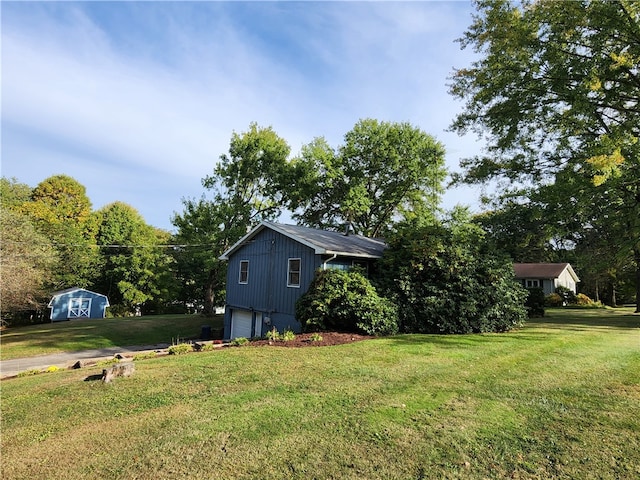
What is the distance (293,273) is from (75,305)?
25.0 metres

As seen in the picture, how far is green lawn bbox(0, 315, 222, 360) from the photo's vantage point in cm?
1744

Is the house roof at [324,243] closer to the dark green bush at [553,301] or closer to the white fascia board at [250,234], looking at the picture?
the white fascia board at [250,234]

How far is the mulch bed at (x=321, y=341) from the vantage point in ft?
31.7

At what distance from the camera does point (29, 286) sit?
2178 centimetres

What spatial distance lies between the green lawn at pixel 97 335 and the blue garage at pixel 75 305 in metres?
6.37

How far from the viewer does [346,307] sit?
11.9m

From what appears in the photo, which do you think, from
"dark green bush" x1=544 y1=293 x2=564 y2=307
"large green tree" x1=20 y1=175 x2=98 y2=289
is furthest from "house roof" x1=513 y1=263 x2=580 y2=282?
"large green tree" x1=20 y1=175 x2=98 y2=289

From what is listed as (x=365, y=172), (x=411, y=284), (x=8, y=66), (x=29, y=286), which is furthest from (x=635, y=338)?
(x=29, y=286)

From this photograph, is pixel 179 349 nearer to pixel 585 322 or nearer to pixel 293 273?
pixel 293 273

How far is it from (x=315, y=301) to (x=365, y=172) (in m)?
20.6

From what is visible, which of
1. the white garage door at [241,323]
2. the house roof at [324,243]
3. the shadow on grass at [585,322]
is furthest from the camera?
the white garage door at [241,323]

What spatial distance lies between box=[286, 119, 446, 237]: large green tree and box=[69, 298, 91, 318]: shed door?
19.8m

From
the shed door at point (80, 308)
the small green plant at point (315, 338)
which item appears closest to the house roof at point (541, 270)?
the small green plant at point (315, 338)

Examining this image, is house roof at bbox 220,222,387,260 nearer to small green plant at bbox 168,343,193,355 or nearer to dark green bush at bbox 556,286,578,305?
small green plant at bbox 168,343,193,355
